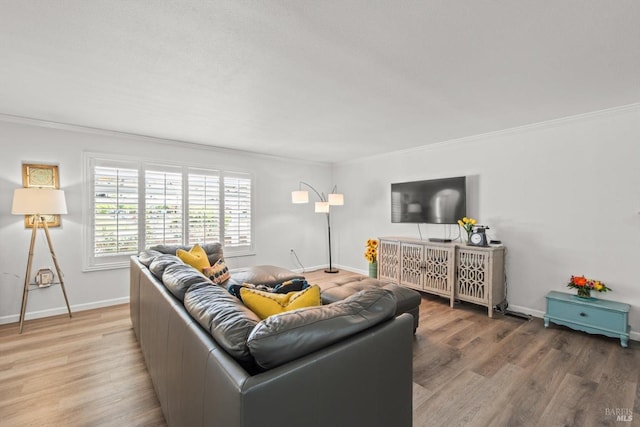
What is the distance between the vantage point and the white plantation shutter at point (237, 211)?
4.96 m

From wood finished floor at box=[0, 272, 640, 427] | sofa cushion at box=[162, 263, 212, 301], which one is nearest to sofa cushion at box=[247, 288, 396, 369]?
sofa cushion at box=[162, 263, 212, 301]

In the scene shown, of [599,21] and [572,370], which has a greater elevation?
[599,21]

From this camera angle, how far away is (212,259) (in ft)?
12.7

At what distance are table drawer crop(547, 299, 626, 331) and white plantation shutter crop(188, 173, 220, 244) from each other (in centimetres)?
468

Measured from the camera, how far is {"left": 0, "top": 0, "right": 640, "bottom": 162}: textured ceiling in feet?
5.17

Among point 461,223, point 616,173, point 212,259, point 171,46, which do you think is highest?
point 171,46

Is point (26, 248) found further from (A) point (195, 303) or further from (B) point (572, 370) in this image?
(B) point (572, 370)

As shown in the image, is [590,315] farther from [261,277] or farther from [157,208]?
[157,208]

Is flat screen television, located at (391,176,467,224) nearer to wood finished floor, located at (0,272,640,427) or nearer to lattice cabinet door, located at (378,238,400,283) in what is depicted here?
lattice cabinet door, located at (378,238,400,283)

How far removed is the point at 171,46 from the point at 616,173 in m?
4.31

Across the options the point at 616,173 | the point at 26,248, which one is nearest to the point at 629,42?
the point at 616,173

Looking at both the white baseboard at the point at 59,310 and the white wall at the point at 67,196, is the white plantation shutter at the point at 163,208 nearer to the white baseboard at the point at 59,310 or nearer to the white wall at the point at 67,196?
the white wall at the point at 67,196

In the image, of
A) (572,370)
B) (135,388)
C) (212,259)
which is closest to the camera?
(135,388)

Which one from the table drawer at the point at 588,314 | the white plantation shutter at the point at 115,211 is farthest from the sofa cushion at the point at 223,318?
the table drawer at the point at 588,314
